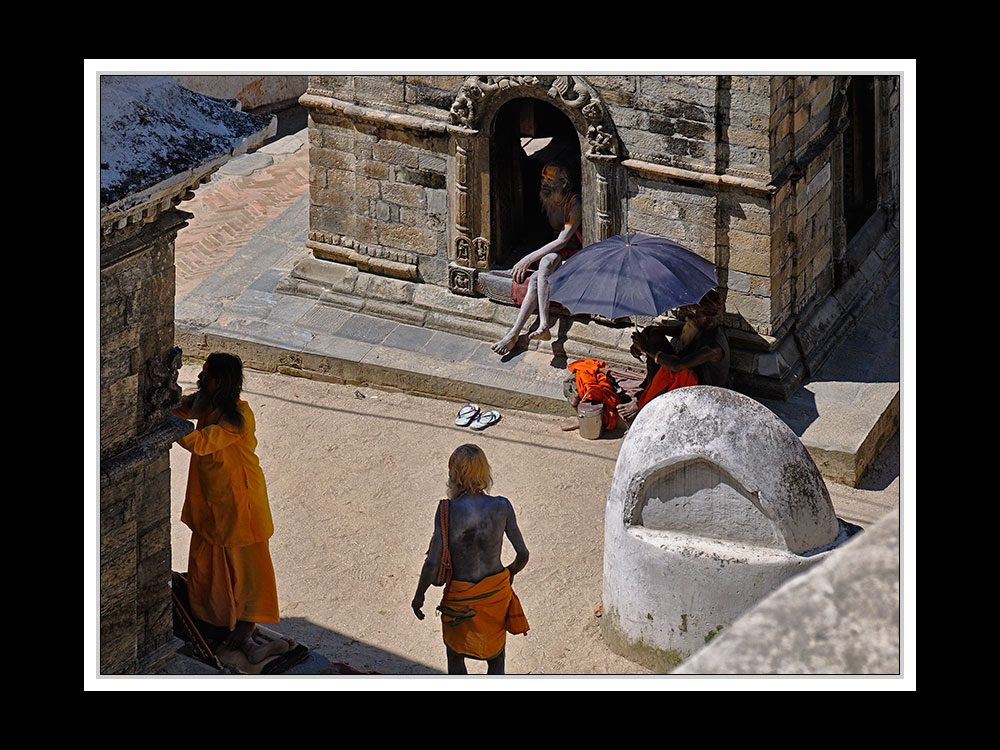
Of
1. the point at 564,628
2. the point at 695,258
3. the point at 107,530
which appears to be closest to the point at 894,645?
the point at 107,530

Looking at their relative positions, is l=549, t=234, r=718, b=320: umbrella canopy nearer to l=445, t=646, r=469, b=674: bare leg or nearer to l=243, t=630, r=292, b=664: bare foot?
l=445, t=646, r=469, b=674: bare leg

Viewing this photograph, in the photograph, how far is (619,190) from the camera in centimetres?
1143

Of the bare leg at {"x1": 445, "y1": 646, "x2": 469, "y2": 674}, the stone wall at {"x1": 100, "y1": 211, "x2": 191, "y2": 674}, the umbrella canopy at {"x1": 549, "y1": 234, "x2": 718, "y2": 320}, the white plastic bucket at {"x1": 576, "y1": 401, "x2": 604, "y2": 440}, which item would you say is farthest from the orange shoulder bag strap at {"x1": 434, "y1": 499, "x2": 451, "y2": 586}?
the white plastic bucket at {"x1": 576, "y1": 401, "x2": 604, "y2": 440}

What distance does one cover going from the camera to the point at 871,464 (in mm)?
10891

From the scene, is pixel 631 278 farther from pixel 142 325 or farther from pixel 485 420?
pixel 142 325

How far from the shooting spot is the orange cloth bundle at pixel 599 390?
36.5 ft

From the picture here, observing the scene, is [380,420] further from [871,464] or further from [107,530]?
[107,530]

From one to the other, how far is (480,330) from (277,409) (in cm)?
174

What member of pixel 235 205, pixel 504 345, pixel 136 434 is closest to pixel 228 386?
pixel 136 434

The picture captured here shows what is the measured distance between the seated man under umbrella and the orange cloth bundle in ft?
0.81

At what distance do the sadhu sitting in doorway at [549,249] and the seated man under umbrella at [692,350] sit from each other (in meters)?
1.08

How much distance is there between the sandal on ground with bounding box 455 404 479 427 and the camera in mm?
11414

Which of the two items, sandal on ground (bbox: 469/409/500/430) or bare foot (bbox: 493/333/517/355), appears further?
bare foot (bbox: 493/333/517/355)

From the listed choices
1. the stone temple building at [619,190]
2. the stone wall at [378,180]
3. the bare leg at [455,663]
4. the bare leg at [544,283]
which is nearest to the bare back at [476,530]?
the bare leg at [455,663]
